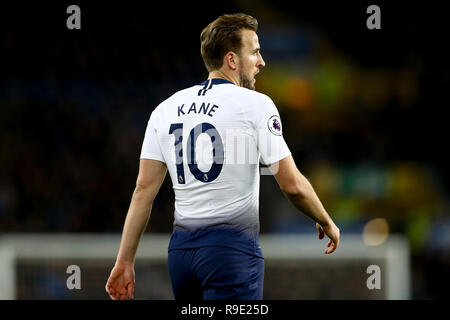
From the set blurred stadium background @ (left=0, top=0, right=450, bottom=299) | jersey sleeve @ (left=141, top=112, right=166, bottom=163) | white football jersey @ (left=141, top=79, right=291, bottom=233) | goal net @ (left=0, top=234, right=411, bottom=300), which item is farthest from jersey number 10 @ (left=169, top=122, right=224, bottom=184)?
blurred stadium background @ (left=0, top=0, right=450, bottom=299)

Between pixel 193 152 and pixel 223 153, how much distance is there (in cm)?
14

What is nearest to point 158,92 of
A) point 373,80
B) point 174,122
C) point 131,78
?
point 131,78

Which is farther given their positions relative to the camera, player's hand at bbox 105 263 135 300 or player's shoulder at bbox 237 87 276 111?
player's hand at bbox 105 263 135 300

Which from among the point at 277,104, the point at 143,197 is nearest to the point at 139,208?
the point at 143,197

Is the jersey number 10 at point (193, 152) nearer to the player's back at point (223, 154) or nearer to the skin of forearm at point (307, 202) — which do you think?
the player's back at point (223, 154)

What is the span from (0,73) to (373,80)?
5.58 metres

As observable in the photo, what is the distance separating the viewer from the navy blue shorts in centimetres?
303

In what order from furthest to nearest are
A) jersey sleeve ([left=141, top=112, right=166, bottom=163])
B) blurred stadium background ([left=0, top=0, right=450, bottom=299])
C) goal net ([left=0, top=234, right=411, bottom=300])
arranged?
blurred stadium background ([left=0, top=0, right=450, bottom=299]) → goal net ([left=0, top=234, right=411, bottom=300]) → jersey sleeve ([left=141, top=112, right=166, bottom=163])

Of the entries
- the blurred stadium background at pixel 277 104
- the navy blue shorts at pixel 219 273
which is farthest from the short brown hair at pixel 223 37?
the blurred stadium background at pixel 277 104

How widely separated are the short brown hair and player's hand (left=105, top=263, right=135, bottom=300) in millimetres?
1051

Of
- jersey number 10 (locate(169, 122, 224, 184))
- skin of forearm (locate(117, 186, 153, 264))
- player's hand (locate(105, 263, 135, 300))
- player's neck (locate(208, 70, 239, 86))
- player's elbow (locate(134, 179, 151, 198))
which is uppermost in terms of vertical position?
player's neck (locate(208, 70, 239, 86))

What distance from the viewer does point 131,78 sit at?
10.6 metres

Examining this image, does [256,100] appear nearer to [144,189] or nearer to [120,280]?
[144,189]

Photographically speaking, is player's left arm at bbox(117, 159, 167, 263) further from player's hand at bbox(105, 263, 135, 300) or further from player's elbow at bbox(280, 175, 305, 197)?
player's elbow at bbox(280, 175, 305, 197)
